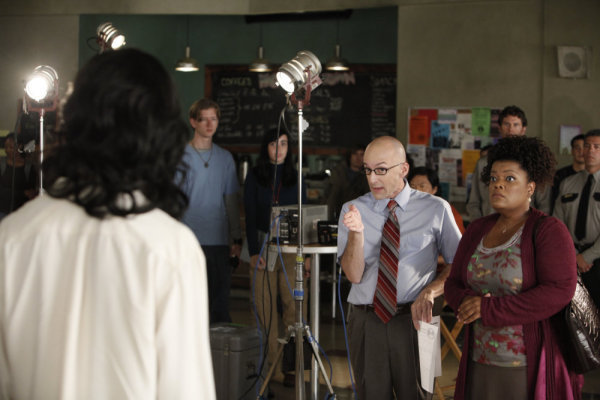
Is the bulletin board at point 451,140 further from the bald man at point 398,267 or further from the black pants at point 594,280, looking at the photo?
the bald man at point 398,267

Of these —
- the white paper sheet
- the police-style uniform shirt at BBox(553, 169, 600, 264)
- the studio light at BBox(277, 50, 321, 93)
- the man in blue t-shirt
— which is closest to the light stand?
the man in blue t-shirt

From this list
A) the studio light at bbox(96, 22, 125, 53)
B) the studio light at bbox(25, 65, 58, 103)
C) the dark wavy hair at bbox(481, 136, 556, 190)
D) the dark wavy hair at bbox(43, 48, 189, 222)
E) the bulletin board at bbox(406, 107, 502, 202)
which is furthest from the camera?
the bulletin board at bbox(406, 107, 502, 202)

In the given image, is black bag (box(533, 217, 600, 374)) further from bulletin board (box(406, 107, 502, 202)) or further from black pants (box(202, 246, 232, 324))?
bulletin board (box(406, 107, 502, 202))

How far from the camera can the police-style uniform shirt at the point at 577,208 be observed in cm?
464

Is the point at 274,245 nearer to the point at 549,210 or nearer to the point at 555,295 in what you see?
the point at 555,295

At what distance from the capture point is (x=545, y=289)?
2326mm

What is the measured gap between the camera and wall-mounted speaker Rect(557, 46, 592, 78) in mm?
5988

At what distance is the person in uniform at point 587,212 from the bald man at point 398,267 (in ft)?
7.27

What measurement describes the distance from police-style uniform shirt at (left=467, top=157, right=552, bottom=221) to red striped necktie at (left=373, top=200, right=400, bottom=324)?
2474 millimetres

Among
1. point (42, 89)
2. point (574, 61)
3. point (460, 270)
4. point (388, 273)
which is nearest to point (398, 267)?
point (388, 273)

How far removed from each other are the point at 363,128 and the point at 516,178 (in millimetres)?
6343

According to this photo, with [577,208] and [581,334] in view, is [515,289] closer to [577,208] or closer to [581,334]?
[581,334]

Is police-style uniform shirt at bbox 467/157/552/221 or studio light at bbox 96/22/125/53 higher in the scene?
studio light at bbox 96/22/125/53

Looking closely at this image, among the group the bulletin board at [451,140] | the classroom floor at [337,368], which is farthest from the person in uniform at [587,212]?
the bulletin board at [451,140]
